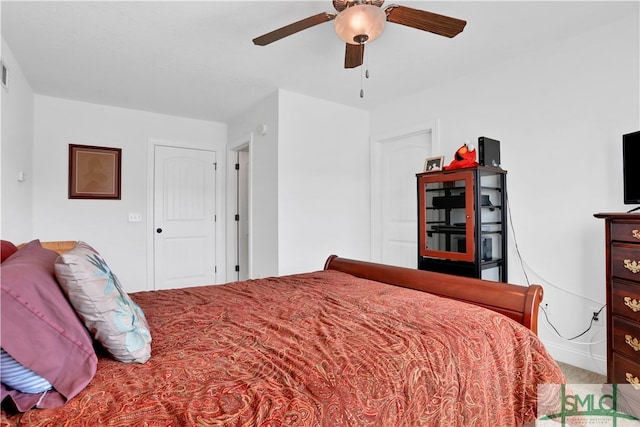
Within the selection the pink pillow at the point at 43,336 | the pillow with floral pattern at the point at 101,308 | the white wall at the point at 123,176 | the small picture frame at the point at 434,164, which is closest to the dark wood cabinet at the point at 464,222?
the small picture frame at the point at 434,164

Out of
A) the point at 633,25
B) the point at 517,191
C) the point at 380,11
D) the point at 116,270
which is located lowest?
the point at 116,270

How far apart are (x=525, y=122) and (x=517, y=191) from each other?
588 mm

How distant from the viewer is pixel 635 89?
2309mm

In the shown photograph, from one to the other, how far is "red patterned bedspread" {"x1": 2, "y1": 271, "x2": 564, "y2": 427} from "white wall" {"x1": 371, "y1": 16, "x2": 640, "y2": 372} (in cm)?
148

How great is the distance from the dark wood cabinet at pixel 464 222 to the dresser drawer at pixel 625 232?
0.89 m

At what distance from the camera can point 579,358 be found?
253cm

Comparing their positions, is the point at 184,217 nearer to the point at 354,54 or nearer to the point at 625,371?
the point at 354,54

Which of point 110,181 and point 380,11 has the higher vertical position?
point 380,11

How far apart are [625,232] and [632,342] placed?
1.92 ft

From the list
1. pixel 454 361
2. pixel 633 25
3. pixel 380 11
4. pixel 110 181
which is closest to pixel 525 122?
pixel 633 25

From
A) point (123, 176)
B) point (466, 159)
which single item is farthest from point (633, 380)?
point (123, 176)

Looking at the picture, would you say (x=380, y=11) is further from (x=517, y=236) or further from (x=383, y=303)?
(x=517, y=236)

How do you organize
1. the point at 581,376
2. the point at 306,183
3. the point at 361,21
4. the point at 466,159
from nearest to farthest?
1. the point at 361,21
2. the point at 581,376
3. the point at 466,159
4. the point at 306,183

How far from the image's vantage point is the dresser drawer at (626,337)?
5.86ft
